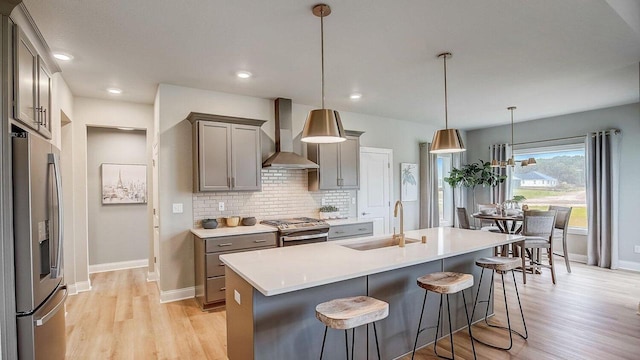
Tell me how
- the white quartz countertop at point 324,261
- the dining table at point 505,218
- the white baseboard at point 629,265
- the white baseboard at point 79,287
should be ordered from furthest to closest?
the white baseboard at point 629,265 → the dining table at point 505,218 → the white baseboard at point 79,287 → the white quartz countertop at point 324,261

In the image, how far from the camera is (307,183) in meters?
5.19

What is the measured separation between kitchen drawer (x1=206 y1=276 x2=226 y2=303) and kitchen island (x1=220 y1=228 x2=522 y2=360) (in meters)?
1.34

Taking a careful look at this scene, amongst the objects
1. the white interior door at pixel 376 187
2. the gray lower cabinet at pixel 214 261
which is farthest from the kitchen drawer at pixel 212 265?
the white interior door at pixel 376 187

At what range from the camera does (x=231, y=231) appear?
393 cm

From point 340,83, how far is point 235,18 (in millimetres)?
1873

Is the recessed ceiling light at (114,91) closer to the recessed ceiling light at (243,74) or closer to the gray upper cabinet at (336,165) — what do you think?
the recessed ceiling light at (243,74)

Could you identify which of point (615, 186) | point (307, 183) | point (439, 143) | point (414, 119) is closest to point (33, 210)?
point (439, 143)

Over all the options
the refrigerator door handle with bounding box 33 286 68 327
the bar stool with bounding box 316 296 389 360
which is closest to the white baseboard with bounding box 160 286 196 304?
the refrigerator door handle with bounding box 33 286 68 327

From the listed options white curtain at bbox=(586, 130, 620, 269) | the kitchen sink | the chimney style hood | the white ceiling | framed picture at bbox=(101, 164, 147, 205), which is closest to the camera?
the white ceiling

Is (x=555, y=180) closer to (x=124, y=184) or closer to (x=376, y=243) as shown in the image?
(x=376, y=243)

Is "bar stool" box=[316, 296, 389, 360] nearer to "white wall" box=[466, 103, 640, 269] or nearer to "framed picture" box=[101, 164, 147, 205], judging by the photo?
"framed picture" box=[101, 164, 147, 205]

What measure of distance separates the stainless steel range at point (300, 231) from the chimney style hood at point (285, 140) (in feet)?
2.65

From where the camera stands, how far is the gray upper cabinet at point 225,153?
157 inches

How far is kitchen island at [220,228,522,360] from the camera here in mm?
2023
